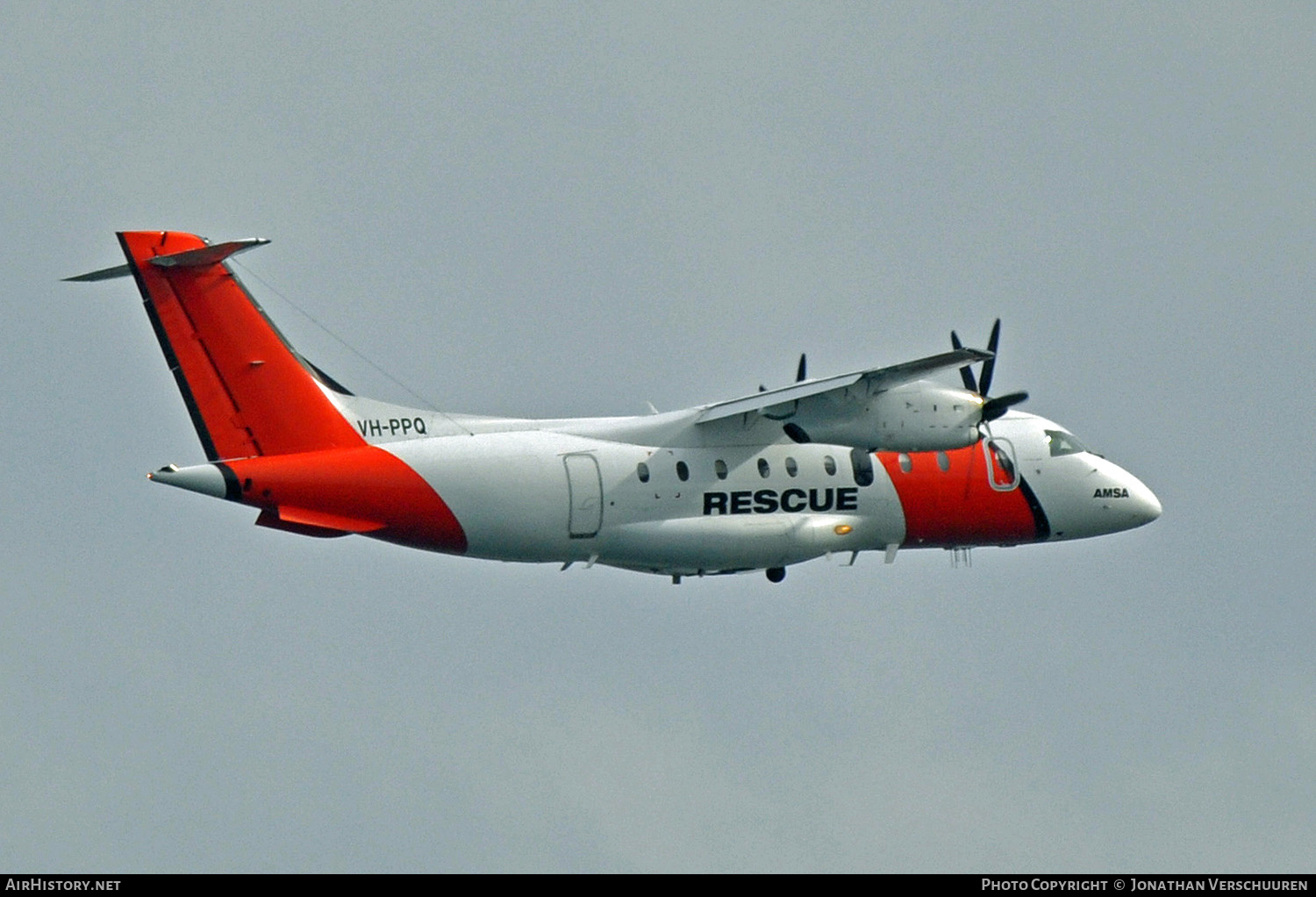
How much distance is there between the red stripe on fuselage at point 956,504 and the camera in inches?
1574

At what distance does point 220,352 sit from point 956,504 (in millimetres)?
12968

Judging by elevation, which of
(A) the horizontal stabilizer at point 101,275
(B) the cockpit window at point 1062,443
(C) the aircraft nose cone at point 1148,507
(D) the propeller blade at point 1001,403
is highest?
(A) the horizontal stabilizer at point 101,275

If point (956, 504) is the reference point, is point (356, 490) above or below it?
above

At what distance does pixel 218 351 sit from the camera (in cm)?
3503

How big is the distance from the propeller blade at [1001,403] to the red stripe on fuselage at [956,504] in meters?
1.59

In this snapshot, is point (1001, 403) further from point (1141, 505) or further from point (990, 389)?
point (1141, 505)

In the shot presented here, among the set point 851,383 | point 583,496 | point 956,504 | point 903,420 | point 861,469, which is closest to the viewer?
point 583,496

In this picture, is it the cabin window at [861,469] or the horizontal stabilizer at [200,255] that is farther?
the cabin window at [861,469]

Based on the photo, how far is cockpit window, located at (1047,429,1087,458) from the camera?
4188cm

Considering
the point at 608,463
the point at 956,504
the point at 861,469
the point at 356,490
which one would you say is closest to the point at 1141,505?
the point at 956,504

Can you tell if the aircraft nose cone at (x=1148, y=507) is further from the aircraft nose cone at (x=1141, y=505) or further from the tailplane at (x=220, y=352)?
the tailplane at (x=220, y=352)

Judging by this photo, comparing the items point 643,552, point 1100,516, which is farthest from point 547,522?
point 1100,516

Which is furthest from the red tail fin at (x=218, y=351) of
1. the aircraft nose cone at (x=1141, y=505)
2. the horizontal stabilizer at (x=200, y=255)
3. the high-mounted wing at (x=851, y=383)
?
the aircraft nose cone at (x=1141, y=505)

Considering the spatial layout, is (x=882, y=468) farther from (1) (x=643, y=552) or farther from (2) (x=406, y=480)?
(2) (x=406, y=480)
